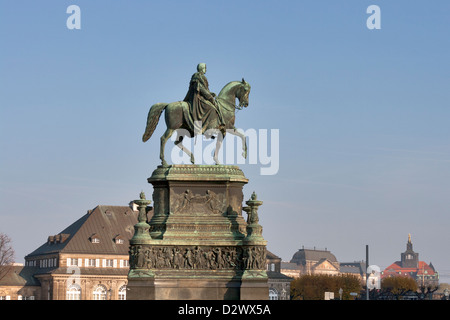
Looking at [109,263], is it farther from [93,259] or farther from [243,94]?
[243,94]

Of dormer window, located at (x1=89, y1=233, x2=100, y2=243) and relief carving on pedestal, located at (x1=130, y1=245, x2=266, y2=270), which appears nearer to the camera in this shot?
relief carving on pedestal, located at (x1=130, y1=245, x2=266, y2=270)

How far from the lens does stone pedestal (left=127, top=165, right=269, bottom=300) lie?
39.8m

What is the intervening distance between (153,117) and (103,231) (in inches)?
4367

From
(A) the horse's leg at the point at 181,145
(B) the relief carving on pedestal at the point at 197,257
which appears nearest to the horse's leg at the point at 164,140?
(A) the horse's leg at the point at 181,145

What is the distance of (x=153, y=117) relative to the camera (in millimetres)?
41938

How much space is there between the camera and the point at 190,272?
40.1m

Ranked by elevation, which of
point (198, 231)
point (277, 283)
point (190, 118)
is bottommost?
point (277, 283)

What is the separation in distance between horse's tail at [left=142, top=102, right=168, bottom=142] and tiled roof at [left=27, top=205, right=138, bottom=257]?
109 m

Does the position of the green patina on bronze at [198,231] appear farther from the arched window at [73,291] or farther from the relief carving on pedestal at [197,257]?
the arched window at [73,291]

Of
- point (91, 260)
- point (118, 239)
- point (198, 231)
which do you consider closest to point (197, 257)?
point (198, 231)

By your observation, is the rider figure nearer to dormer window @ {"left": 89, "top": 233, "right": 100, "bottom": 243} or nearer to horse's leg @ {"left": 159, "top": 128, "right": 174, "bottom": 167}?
horse's leg @ {"left": 159, "top": 128, "right": 174, "bottom": 167}

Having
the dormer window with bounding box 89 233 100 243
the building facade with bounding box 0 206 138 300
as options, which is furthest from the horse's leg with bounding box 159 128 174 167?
the dormer window with bounding box 89 233 100 243
